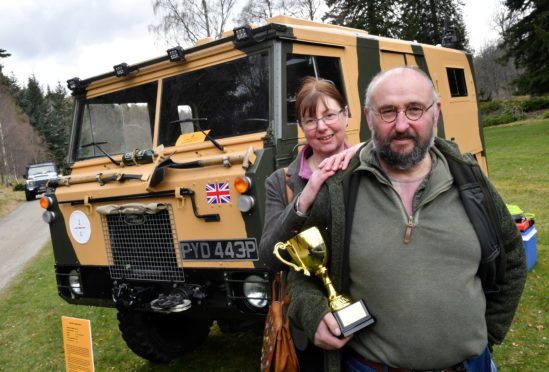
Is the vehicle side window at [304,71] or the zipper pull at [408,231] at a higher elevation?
the vehicle side window at [304,71]

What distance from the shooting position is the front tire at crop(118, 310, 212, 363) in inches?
167

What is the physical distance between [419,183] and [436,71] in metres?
4.11

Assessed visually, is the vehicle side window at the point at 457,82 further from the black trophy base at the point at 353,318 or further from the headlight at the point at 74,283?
the black trophy base at the point at 353,318

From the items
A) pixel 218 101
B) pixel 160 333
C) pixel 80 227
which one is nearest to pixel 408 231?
pixel 218 101

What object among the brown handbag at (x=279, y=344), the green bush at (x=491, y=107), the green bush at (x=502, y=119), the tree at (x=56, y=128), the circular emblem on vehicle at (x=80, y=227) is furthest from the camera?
the tree at (x=56, y=128)

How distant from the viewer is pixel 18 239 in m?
13.3

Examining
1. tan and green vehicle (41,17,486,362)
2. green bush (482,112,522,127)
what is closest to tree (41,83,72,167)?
green bush (482,112,522,127)

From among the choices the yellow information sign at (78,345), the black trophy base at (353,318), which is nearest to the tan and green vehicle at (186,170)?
the yellow information sign at (78,345)

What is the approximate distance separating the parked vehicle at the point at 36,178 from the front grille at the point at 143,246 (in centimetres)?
2114

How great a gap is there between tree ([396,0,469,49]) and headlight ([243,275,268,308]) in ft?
80.4

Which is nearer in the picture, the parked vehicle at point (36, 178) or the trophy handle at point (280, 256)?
the trophy handle at point (280, 256)

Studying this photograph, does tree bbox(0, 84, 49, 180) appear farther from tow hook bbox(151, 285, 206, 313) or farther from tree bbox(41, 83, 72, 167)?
tow hook bbox(151, 285, 206, 313)

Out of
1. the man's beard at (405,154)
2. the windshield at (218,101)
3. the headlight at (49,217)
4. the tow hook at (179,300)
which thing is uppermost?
the windshield at (218,101)

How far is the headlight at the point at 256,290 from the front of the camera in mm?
3174
